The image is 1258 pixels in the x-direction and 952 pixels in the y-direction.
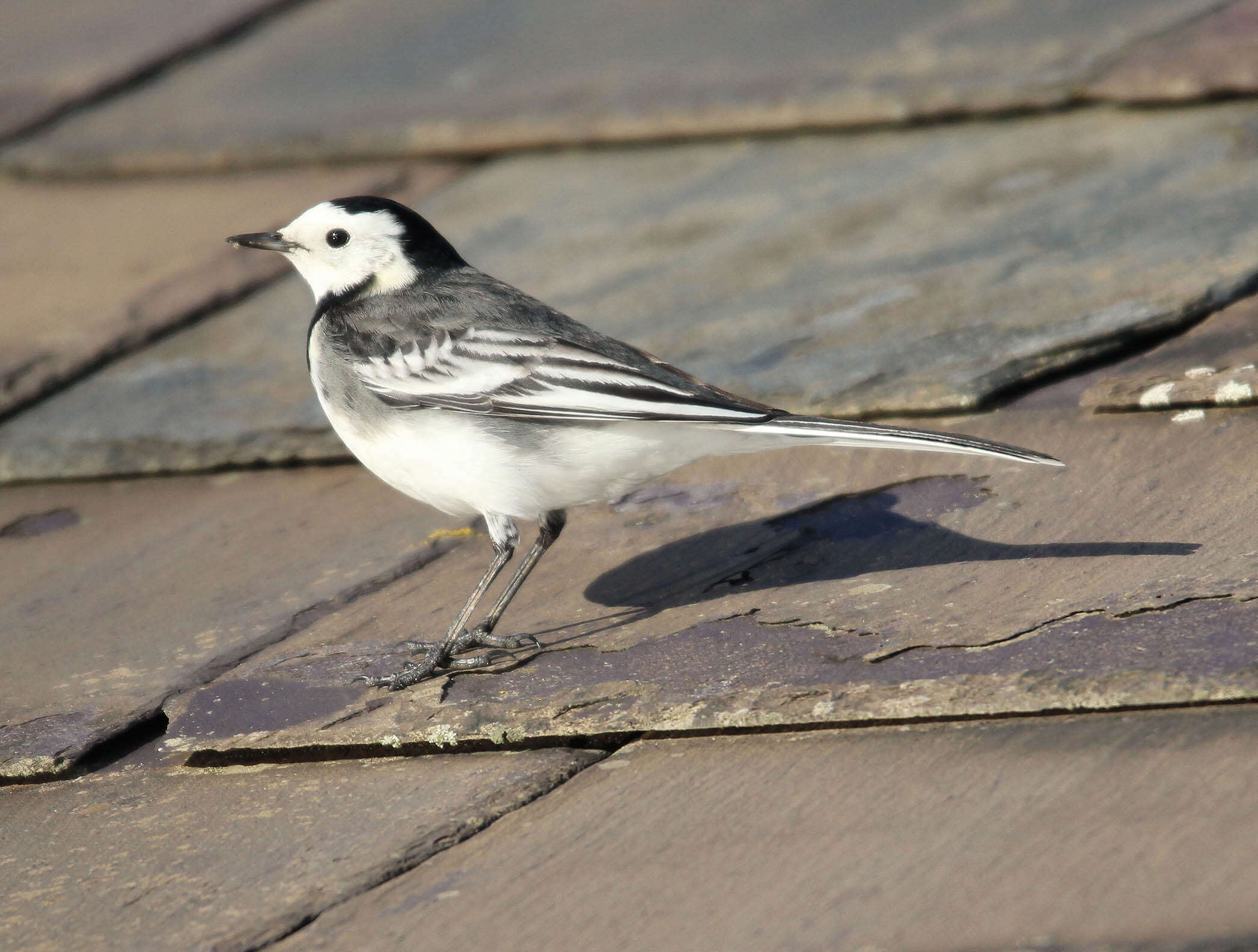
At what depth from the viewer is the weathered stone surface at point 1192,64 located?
744cm

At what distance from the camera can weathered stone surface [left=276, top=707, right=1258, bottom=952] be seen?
109 inches

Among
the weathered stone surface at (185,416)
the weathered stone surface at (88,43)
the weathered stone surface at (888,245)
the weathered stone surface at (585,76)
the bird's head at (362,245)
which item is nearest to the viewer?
the bird's head at (362,245)

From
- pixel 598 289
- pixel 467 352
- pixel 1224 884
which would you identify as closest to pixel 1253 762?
pixel 1224 884

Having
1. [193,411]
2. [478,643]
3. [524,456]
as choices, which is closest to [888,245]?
[524,456]

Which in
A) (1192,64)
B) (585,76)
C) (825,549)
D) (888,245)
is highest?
(585,76)

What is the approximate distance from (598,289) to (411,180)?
2294 mm

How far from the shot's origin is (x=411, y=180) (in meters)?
8.79

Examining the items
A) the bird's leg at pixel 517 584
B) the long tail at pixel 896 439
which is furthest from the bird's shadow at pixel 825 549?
the long tail at pixel 896 439

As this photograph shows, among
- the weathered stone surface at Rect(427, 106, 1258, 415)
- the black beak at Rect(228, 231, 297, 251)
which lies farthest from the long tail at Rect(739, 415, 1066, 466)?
the black beak at Rect(228, 231, 297, 251)

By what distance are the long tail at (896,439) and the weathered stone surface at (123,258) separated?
4128 mm

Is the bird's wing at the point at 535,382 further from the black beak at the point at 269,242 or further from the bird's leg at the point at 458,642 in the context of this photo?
the black beak at the point at 269,242

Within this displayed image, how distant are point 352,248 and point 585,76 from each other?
4556mm

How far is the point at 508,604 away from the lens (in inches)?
184

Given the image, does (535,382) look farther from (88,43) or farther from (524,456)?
(88,43)
